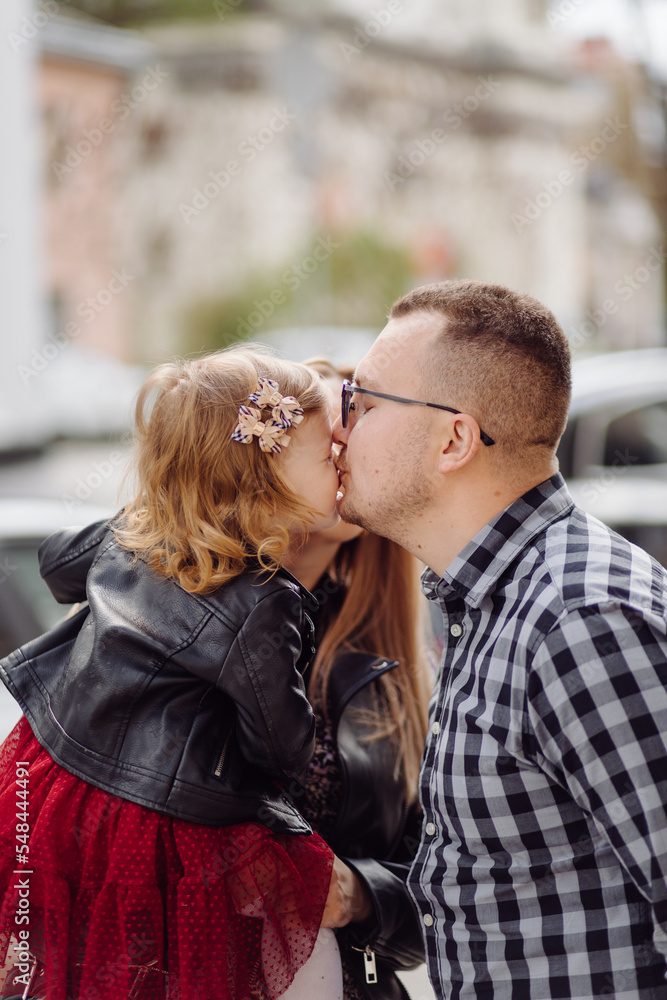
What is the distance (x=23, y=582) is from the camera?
10.5 ft

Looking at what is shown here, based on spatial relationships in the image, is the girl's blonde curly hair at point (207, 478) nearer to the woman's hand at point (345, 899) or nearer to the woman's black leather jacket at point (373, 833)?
the woman's black leather jacket at point (373, 833)

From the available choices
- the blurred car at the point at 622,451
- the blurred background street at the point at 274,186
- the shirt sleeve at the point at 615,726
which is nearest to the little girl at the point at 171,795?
the shirt sleeve at the point at 615,726

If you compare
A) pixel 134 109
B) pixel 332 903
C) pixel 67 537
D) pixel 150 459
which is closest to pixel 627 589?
pixel 332 903

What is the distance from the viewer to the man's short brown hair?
6.21 ft

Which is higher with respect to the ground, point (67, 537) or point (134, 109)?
point (134, 109)

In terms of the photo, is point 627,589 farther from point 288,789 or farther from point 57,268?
point 57,268

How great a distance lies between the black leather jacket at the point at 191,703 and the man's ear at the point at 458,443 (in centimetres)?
41

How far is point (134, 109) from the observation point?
79.4 ft

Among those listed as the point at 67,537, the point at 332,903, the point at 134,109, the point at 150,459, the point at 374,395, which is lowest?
the point at 332,903

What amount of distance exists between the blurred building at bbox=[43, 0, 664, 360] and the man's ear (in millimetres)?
20503

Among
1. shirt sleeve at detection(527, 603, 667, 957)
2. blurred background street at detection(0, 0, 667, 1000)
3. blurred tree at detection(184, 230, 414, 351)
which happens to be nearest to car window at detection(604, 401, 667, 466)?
shirt sleeve at detection(527, 603, 667, 957)

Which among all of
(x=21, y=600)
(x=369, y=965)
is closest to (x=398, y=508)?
(x=369, y=965)

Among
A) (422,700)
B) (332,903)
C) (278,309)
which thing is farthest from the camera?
(278,309)

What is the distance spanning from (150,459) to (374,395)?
518mm
